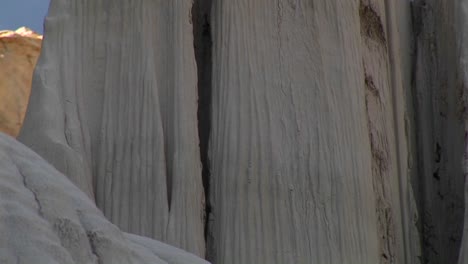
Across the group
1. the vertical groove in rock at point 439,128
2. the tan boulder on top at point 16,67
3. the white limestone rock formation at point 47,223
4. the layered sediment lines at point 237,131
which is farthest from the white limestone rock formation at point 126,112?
the tan boulder on top at point 16,67

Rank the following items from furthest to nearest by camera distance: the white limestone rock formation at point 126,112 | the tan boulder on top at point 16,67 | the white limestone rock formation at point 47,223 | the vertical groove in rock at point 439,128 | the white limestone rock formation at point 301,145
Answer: the tan boulder on top at point 16,67, the vertical groove in rock at point 439,128, the white limestone rock formation at point 301,145, the white limestone rock formation at point 126,112, the white limestone rock formation at point 47,223

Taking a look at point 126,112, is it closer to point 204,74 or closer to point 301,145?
point 204,74

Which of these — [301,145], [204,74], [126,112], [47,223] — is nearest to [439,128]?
[301,145]

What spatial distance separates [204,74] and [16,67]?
24.4 ft

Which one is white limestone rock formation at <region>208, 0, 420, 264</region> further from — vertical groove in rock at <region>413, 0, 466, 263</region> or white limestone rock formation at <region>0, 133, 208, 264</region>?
white limestone rock formation at <region>0, 133, 208, 264</region>

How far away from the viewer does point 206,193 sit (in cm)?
926

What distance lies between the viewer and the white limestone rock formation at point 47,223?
19.6 feet

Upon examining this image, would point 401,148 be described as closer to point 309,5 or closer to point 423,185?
point 423,185

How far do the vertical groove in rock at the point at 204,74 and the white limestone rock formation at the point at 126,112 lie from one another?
147 mm

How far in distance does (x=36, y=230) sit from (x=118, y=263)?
402 mm

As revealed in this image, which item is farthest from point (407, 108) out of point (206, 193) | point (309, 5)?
point (206, 193)

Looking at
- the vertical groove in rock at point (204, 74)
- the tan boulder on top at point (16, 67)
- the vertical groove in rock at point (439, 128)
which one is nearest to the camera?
the vertical groove in rock at point (204, 74)

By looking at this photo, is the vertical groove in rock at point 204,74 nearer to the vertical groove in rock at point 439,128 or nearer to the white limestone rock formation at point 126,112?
the white limestone rock formation at point 126,112

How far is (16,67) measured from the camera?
664 inches
